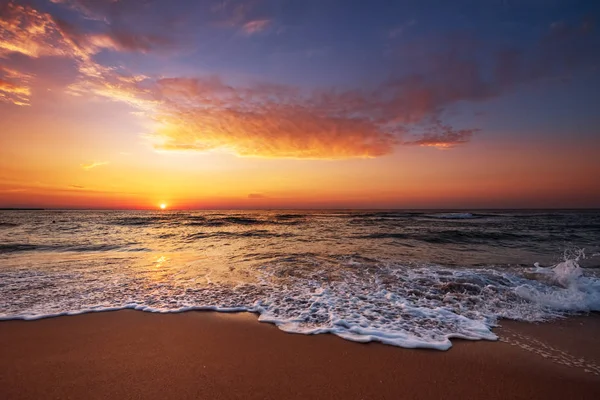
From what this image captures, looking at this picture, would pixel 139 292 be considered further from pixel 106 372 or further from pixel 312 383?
pixel 312 383

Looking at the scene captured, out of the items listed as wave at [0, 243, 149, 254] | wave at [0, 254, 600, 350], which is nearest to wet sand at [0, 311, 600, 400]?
wave at [0, 254, 600, 350]

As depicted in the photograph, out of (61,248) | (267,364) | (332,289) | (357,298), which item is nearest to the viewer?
(267,364)

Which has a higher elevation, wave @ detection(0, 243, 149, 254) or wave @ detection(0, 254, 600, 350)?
wave @ detection(0, 254, 600, 350)

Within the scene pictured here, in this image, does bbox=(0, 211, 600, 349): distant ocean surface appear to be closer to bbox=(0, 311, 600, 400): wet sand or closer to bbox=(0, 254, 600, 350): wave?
bbox=(0, 254, 600, 350): wave

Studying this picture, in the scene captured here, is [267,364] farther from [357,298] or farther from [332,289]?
[332,289]

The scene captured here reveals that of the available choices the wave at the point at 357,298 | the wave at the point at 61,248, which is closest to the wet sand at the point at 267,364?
the wave at the point at 357,298

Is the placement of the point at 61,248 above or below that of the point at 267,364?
below

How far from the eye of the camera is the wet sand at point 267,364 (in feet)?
9.56

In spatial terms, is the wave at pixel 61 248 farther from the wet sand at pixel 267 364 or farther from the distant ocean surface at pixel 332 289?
the wet sand at pixel 267 364

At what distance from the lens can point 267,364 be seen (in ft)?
11.2

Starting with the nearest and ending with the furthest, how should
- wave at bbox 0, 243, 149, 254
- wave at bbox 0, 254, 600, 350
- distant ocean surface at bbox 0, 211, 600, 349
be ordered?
wave at bbox 0, 254, 600, 350
distant ocean surface at bbox 0, 211, 600, 349
wave at bbox 0, 243, 149, 254

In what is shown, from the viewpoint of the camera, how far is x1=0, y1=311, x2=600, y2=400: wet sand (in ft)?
9.56

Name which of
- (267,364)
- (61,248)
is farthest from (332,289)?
(61,248)

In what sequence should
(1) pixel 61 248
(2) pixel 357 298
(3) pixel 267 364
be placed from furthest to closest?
1. (1) pixel 61 248
2. (2) pixel 357 298
3. (3) pixel 267 364
